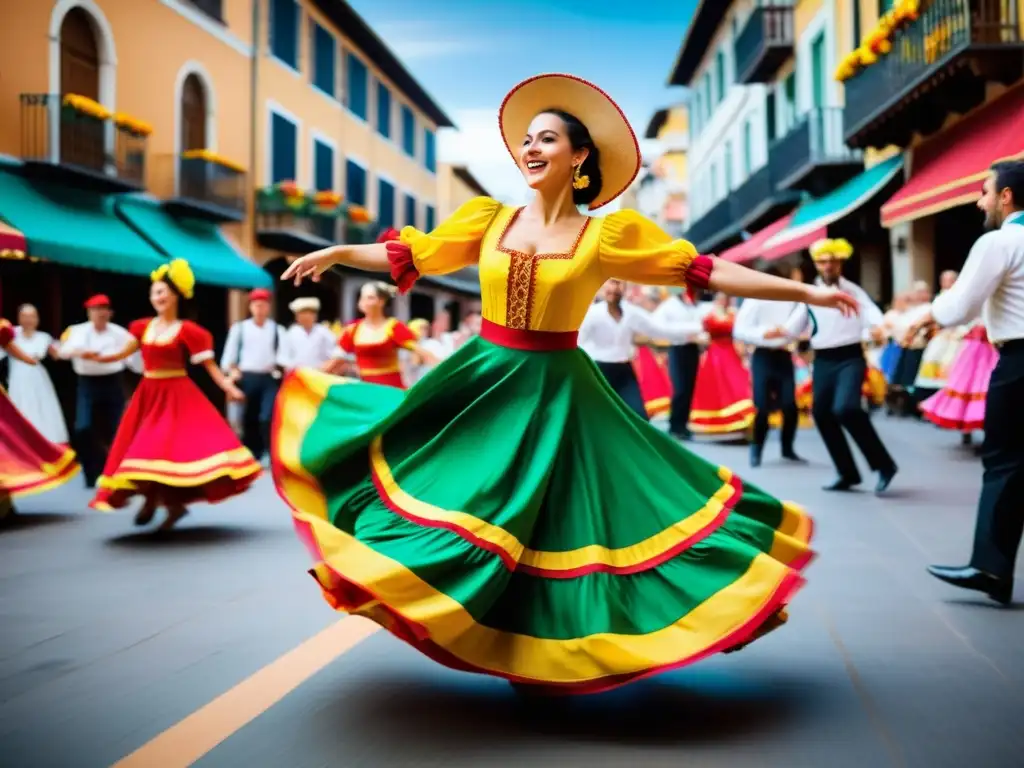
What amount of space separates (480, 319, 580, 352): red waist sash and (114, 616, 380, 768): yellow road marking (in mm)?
1334

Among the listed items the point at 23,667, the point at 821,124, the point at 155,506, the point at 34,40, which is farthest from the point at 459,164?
the point at 23,667

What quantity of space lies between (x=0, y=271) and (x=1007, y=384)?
12.5m

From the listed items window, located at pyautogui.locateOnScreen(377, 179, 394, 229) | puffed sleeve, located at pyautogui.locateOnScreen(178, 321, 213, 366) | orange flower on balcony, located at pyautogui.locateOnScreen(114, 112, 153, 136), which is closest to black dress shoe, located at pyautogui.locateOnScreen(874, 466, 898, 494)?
puffed sleeve, located at pyautogui.locateOnScreen(178, 321, 213, 366)

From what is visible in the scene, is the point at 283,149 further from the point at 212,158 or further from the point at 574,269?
the point at 574,269

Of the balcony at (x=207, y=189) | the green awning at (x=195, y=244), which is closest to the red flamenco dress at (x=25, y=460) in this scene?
the green awning at (x=195, y=244)

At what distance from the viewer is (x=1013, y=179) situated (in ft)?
16.5

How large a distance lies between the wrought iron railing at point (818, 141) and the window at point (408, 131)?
1546cm

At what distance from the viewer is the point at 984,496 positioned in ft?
16.6

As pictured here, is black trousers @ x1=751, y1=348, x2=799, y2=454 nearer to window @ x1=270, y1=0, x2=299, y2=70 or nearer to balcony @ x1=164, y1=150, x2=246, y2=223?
balcony @ x1=164, y1=150, x2=246, y2=223

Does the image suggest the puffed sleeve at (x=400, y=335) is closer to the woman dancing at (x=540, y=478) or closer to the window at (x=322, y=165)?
the woman dancing at (x=540, y=478)

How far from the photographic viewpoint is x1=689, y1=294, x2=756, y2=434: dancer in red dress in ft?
46.6

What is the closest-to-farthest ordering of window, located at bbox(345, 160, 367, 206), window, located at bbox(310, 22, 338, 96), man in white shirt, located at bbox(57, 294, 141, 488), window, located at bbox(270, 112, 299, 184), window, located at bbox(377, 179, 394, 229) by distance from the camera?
man in white shirt, located at bbox(57, 294, 141, 488) → window, located at bbox(270, 112, 299, 184) → window, located at bbox(310, 22, 338, 96) → window, located at bbox(345, 160, 367, 206) → window, located at bbox(377, 179, 394, 229)

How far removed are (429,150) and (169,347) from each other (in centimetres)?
3342

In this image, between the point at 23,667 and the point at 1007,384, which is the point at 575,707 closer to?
the point at 23,667
